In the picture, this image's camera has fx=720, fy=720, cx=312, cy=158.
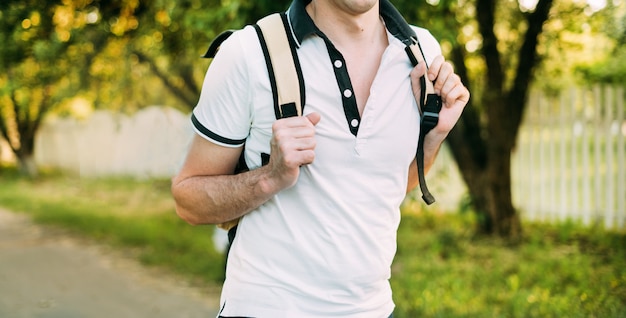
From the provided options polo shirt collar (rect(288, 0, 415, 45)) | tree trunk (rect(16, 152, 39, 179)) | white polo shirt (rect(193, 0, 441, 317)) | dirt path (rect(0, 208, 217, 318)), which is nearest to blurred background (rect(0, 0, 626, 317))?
dirt path (rect(0, 208, 217, 318))

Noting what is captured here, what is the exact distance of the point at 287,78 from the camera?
1748mm

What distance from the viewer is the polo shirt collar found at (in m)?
1.84

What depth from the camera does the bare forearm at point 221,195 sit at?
178 cm

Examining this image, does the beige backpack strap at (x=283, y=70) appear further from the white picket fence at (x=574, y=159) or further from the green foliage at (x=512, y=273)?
the white picket fence at (x=574, y=159)

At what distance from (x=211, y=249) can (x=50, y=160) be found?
16137mm

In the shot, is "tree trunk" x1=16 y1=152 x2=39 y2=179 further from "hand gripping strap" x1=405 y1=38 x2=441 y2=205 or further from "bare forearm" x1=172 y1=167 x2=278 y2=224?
"hand gripping strap" x1=405 y1=38 x2=441 y2=205

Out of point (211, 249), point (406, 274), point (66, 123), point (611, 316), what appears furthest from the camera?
point (66, 123)

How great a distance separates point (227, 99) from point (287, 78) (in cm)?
16

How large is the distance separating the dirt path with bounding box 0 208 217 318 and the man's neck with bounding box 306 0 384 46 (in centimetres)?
436

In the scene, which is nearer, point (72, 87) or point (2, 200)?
point (72, 87)

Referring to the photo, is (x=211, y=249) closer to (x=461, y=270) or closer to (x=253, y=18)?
(x=461, y=270)

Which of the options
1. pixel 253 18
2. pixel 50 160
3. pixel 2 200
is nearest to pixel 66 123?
pixel 50 160

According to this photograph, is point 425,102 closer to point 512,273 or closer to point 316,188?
point 316,188

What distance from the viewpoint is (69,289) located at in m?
6.86
